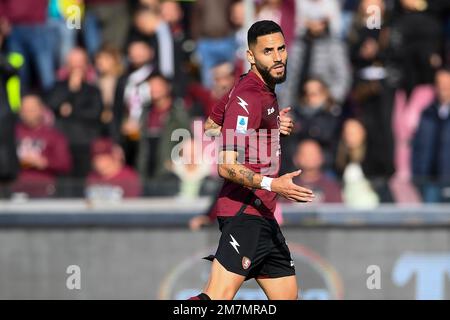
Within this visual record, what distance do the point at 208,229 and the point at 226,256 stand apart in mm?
4137

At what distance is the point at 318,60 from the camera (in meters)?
14.2

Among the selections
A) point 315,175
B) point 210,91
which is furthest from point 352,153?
point 210,91

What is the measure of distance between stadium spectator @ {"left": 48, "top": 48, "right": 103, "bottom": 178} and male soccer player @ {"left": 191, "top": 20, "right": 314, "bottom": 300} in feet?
17.6

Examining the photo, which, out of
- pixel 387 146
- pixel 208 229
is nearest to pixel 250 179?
pixel 208 229

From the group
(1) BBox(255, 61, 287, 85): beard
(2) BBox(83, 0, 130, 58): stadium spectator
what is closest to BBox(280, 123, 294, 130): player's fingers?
(1) BBox(255, 61, 287, 85): beard

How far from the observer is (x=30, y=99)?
43.3 feet

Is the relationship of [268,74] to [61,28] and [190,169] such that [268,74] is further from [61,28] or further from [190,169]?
[61,28]

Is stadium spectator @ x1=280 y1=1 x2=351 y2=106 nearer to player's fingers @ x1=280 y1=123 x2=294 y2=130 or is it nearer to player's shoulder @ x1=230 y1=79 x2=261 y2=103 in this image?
player's fingers @ x1=280 y1=123 x2=294 y2=130

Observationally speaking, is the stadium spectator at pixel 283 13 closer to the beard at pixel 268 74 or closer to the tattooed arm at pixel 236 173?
the beard at pixel 268 74

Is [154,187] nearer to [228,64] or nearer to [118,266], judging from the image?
[118,266]

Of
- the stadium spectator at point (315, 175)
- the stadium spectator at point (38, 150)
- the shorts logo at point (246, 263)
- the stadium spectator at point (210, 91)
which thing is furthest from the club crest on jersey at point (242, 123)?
the stadium spectator at point (38, 150)

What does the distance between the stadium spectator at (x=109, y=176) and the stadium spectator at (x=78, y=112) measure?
0.17m

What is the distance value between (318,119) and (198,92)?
1567 mm

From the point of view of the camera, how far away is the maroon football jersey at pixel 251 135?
24.8 ft
